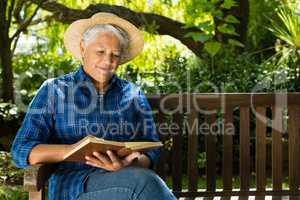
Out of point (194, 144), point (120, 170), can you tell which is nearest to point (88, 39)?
point (120, 170)

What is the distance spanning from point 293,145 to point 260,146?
232mm

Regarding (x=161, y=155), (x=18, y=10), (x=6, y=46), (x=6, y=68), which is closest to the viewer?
(x=161, y=155)

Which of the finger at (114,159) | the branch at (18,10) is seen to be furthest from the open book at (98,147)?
the branch at (18,10)

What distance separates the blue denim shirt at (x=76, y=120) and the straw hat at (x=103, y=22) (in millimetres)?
167

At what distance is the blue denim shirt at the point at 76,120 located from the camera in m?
3.22

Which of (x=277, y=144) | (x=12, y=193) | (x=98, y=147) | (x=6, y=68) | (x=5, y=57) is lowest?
(x=12, y=193)

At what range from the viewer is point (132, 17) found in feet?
24.3

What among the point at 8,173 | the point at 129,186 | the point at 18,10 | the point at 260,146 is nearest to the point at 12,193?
the point at 8,173

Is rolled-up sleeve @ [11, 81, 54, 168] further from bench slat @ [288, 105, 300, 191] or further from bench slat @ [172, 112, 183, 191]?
bench slat @ [288, 105, 300, 191]

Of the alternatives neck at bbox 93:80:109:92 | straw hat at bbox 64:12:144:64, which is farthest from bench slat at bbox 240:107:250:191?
neck at bbox 93:80:109:92

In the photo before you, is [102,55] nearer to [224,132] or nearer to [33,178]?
[33,178]

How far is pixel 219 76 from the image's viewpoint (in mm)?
5773

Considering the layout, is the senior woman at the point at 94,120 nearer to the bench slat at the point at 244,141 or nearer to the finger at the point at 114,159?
the finger at the point at 114,159

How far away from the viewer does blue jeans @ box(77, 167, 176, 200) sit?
9.71 ft
